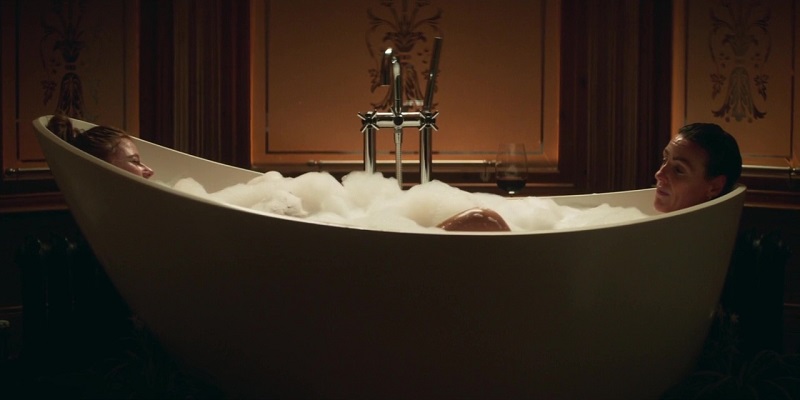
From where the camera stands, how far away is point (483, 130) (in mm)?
2660

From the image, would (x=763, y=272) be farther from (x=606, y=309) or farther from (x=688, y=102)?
(x=606, y=309)

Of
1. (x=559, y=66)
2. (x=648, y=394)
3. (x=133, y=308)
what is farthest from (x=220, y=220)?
(x=559, y=66)

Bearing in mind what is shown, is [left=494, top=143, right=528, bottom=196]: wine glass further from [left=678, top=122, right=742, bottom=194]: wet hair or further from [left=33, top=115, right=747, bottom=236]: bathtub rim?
[left=678, top=122, right=742, bottom=194]: wet hair

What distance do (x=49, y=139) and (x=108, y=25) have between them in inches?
38.9

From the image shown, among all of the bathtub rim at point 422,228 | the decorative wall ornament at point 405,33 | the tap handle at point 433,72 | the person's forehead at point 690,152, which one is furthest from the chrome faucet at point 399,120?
the person's forehead at point 690,152

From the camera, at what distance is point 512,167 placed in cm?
209

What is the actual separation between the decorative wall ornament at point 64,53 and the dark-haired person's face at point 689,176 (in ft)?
5.63

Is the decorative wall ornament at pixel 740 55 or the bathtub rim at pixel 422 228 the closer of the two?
the bathtub rim at pixel 422 228

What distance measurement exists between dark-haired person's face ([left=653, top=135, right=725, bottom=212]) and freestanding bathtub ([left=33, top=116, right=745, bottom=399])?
8.3 inches

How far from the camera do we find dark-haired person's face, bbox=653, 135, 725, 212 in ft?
5.33

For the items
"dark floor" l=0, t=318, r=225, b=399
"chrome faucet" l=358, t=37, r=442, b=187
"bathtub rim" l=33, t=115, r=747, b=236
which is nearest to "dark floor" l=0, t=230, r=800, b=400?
"dark floor" l=0, t=318, r=225, b=399

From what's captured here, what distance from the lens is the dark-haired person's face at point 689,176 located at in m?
1.63

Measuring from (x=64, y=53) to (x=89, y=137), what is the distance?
78 centimetres

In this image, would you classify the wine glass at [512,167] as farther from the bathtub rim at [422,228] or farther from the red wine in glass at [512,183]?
the bathtub rim at [422,228]
